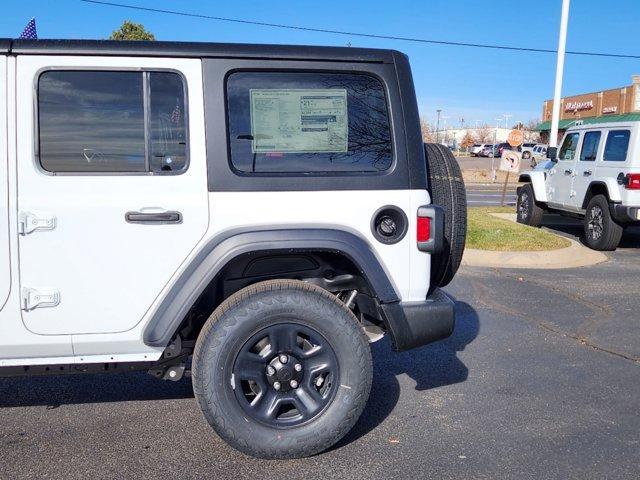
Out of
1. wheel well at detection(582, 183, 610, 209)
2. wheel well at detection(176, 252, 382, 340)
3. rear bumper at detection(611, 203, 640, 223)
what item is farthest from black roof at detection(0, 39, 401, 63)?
wheel well at detection(582, 183, 610, 209)

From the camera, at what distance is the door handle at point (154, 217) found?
3.16m

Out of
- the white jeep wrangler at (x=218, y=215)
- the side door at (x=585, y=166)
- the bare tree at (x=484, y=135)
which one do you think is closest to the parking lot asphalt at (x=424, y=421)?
the white jeep wrangler at (x=218, y=215)

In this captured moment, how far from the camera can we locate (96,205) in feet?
10.3

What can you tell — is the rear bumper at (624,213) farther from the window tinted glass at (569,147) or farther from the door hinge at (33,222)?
the door hinge at (33,222)

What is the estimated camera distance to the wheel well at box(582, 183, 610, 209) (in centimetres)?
1059

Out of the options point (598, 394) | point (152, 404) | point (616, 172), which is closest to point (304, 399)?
point (152, 404)

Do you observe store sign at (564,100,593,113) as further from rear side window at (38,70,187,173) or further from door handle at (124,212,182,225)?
door handle at (124,212,182,225)

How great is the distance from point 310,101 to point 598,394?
9.30ft

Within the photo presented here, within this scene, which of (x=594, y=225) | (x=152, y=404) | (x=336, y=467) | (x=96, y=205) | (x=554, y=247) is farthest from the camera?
(x=594, y=225)

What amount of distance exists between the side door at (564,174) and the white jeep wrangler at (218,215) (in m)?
9.20

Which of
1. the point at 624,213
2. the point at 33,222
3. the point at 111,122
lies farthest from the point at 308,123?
the point at 624,213

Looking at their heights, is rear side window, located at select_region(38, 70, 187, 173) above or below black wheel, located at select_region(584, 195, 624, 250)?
above

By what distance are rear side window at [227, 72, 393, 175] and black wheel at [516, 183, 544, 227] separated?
10.3 m

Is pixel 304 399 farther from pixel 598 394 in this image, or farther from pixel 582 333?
pixel 582 333
